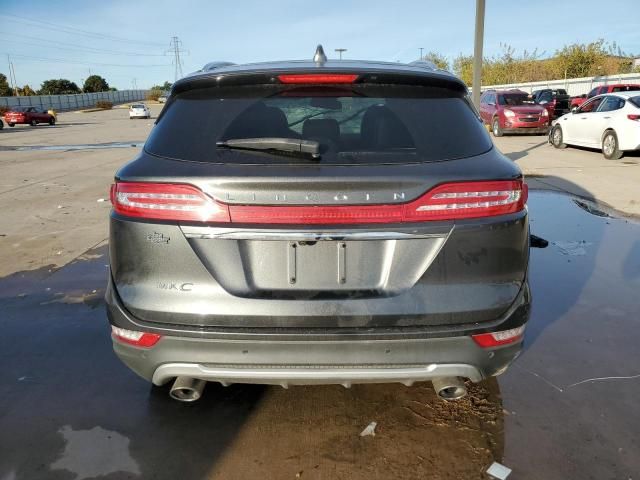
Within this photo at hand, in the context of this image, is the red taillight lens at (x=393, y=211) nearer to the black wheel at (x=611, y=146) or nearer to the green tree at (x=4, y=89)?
the black wheel at (x=611, y=146)

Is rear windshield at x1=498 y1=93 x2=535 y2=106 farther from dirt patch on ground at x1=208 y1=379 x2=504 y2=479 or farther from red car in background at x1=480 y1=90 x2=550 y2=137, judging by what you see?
dirt patch on ground at x1=208 y1=379 x2=504 y2=479

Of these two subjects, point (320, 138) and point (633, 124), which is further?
point (633, 124)

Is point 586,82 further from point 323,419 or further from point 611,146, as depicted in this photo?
point 323,419

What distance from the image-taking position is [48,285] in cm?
488

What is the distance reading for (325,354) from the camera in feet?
7.18

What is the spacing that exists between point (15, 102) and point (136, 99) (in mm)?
50512

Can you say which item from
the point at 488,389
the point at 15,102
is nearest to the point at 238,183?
the point at 488,389

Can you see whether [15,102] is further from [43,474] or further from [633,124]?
[43,474]

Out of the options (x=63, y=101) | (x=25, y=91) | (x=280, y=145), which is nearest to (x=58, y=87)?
(x=25, y=91)

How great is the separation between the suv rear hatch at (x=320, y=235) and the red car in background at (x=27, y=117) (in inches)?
1719

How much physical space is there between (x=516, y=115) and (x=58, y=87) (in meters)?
94.4

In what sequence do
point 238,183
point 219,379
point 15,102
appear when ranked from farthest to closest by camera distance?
point 15,102, point 219,379, point 238,183

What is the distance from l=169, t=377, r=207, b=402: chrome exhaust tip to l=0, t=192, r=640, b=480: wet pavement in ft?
0.86

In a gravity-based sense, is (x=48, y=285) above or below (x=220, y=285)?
below
